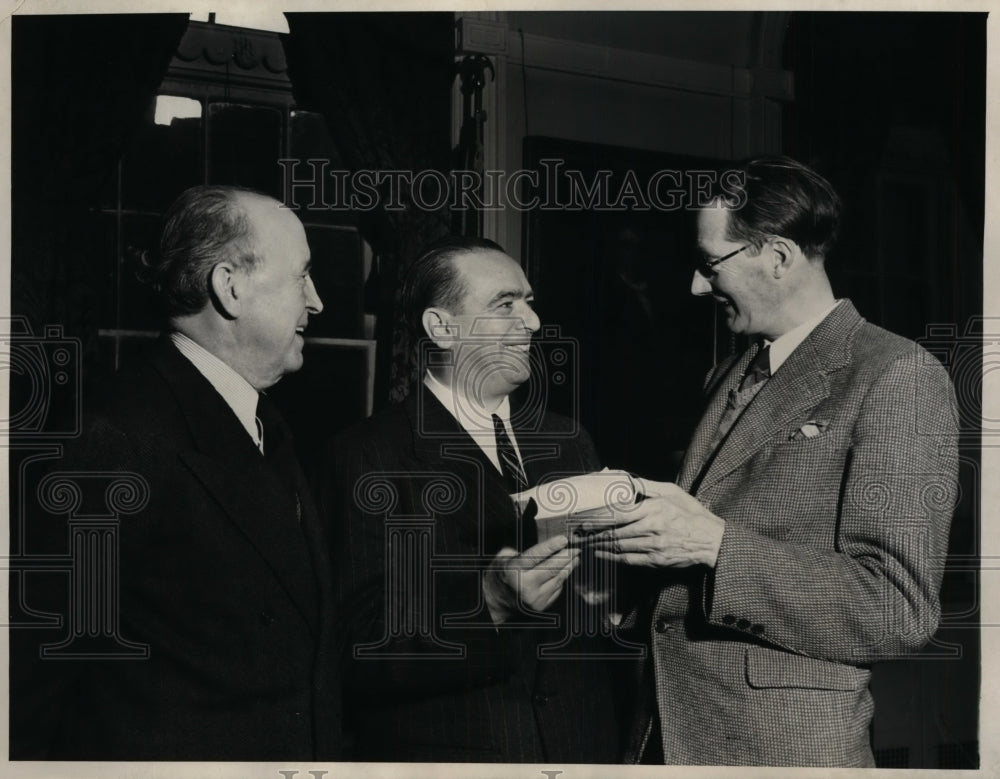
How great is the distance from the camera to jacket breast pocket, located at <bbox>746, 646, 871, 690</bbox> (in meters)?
2.40

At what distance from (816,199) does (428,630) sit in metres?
1.61

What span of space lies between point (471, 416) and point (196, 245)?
35.1 inches

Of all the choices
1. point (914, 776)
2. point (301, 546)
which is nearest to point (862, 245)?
point (914, 776)

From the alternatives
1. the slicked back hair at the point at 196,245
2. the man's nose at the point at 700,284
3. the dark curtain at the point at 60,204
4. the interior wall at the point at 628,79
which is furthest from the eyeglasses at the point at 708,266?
the dark curtain at the point at 60,204

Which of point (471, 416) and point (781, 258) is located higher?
point (781, 258)

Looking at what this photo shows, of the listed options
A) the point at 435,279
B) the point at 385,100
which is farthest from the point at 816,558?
the point at 385,100

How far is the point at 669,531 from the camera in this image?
2439 mm

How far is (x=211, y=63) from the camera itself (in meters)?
2.82

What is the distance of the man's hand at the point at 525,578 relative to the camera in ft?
8.83

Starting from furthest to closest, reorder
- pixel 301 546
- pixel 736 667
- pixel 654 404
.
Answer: pixel 654 404
pixel 301 546
pixel 736 667

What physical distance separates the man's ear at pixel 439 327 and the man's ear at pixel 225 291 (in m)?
0.51

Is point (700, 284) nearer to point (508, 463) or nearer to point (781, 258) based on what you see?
point (781, 258)

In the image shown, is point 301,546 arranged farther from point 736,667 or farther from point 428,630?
point 736,667

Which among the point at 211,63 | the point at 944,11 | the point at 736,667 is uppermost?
the point at 944,11
